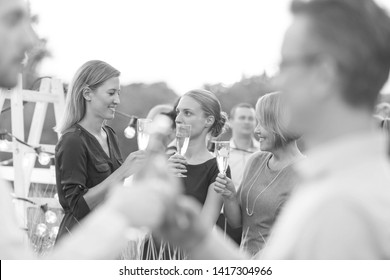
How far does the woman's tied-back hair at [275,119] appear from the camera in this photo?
4.89 meters

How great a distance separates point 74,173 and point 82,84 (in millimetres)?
725

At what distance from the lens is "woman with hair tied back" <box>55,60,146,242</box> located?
462cm

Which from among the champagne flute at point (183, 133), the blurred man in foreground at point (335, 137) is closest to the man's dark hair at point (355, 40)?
the blurred man in foreground at point (335, 137)

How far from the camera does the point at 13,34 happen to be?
211 cm

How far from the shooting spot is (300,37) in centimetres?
183

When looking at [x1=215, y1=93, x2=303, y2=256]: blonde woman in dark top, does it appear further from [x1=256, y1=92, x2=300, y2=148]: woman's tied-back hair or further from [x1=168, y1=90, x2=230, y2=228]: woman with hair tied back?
[x1=168, y1=90, x2=230, y2=228]: woman with hair tied back

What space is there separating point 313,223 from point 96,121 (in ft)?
11.6

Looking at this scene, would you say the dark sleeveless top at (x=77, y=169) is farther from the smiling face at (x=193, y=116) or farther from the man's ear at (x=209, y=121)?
the man's ear at (x=209, y=121)

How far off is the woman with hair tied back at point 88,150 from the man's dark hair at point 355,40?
9.15ft

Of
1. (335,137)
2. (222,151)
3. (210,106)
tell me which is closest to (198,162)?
(210,106)

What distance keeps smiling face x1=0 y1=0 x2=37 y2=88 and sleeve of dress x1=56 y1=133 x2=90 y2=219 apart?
2.53 meters

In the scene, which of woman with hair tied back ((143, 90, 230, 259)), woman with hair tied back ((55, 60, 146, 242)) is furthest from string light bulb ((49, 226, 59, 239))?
woman with hair tied back ((143, 90, 230, 259))
